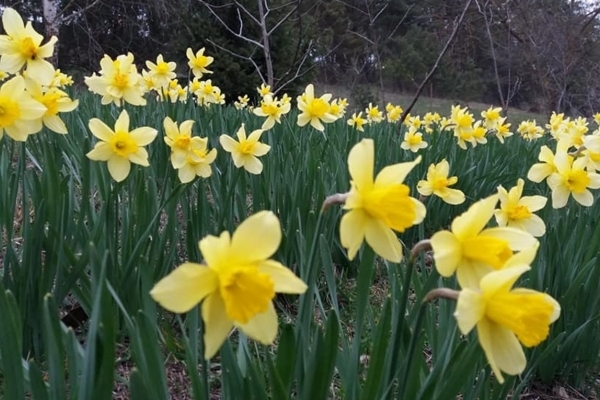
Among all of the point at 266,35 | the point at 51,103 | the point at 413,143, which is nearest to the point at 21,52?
the point at 51,103

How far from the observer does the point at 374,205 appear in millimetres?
693

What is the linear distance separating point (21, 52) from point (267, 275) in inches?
47.0

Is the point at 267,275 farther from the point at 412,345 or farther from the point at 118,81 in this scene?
the point at 118,81

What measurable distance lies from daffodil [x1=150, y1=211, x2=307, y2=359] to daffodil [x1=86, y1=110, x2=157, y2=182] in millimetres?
831

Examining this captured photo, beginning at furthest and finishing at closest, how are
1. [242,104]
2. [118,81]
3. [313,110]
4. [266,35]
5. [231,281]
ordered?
[266,35]
[242,104]
[313,110]
[118,81]
[231,281]

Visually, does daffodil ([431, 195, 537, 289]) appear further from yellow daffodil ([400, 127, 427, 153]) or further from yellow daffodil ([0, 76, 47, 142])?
yellow daffodil ([400, 127, 427, 153])

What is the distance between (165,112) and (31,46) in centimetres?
144

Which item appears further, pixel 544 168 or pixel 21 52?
pixel 544 168

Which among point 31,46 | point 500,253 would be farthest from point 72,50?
point 500,253

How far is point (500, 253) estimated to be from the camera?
69 centimetres

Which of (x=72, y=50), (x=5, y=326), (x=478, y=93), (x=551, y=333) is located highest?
(x=72, y=50)

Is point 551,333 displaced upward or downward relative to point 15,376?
downward

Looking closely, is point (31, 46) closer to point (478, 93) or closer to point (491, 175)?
point (491, 175)

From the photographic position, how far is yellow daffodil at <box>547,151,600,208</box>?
5.03ft
